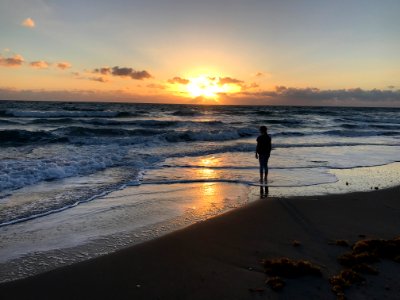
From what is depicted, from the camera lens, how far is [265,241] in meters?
6.25

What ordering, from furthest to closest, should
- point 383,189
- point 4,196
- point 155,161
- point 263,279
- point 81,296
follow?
point 155,161
point 383,189
point 4,196
point 263,279
point 81,296

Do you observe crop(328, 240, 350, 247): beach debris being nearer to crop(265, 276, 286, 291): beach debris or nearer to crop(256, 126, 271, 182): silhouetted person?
crop(265, 276, 286, 291): beach debris

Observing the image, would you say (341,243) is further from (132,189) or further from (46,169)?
(46,169)

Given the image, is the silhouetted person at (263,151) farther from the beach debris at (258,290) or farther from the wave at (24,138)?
the wave at (24,138)

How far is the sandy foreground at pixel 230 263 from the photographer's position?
4.53 meters

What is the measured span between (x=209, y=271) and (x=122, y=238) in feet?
6.56

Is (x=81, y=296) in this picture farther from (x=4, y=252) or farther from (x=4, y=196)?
(x=4, y=196)

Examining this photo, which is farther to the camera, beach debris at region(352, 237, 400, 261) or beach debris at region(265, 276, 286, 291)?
beach debris at region(352, 237, 400, 261)

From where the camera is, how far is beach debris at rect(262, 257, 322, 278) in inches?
196

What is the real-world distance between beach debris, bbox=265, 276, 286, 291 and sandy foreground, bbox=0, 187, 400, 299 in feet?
0.18

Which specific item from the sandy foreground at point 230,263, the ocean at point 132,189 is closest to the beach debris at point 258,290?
the sandy foreground at point 230,263

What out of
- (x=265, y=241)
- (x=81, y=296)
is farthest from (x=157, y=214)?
(x=81, y=296)

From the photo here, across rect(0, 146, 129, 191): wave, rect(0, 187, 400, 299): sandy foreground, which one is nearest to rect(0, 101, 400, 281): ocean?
rect(0, 146, 129, 191): wave

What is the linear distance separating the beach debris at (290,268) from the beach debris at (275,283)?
178 millimetres
